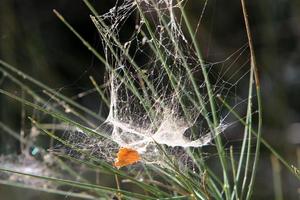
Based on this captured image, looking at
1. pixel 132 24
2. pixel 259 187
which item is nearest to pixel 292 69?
pixel 259 187

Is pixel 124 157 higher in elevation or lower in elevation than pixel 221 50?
lower

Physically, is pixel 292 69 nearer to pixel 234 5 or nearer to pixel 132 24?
pixel 234 5

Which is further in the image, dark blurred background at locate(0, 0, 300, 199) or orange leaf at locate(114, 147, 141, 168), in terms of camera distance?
dark blurred background at locate(0, 0, 300, 199)

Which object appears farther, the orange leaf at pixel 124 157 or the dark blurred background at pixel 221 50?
the dark blurred background at pixel 221 50

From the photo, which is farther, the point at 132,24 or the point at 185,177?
the point at 132,24

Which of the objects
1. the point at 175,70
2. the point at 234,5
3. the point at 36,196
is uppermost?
the point at 234,5

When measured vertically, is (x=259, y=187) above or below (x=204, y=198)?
below

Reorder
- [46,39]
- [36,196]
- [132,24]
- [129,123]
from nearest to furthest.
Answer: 1. [129,123]
2. [132,24]
3. [36,196]
4. [46,39]

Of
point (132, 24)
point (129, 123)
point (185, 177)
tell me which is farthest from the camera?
point (132, 24)
